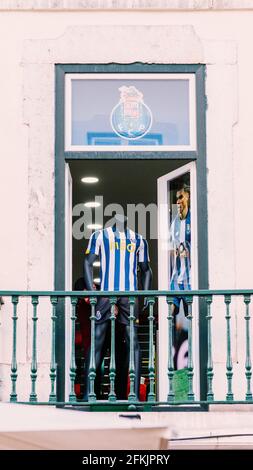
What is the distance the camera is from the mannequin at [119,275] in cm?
1106

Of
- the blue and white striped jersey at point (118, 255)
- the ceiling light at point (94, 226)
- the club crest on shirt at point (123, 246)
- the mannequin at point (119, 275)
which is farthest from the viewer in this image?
the ceiling light at point (94, 226)

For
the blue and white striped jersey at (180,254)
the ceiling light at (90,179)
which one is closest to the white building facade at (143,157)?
the blue and white striped jersey at (180,254)

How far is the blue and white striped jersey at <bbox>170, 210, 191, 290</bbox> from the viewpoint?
1134 cm

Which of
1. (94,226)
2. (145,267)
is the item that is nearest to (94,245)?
(145,267)

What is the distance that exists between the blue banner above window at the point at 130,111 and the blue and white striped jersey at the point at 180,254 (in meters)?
0.66

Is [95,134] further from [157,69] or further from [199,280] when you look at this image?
[199,280]

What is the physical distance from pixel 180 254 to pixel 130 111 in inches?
49.4

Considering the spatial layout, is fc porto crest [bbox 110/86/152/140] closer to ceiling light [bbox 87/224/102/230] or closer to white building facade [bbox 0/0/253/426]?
white building facade [bbox 0/0/253/426]

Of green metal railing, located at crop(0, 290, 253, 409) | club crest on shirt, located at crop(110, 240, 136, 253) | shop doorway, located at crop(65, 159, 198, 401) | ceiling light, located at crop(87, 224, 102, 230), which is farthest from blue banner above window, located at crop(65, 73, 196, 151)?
green metal railing, located at crop(0, 290, 253, 409)

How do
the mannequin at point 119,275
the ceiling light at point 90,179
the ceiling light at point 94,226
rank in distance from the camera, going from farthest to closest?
the ceiling light at point 90,179
the ceiling light at point 94,226
the mannequin at point 119,275

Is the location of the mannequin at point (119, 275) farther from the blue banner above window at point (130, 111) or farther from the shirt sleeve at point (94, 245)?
the blue banner above window at point (130, 111)

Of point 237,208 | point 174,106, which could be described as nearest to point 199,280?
point 237,208

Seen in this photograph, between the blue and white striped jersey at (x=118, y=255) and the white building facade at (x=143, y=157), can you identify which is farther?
the blue and white striped jersey at (x=118, y=255)

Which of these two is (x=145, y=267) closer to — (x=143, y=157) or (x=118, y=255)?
(x=118, y=255)
